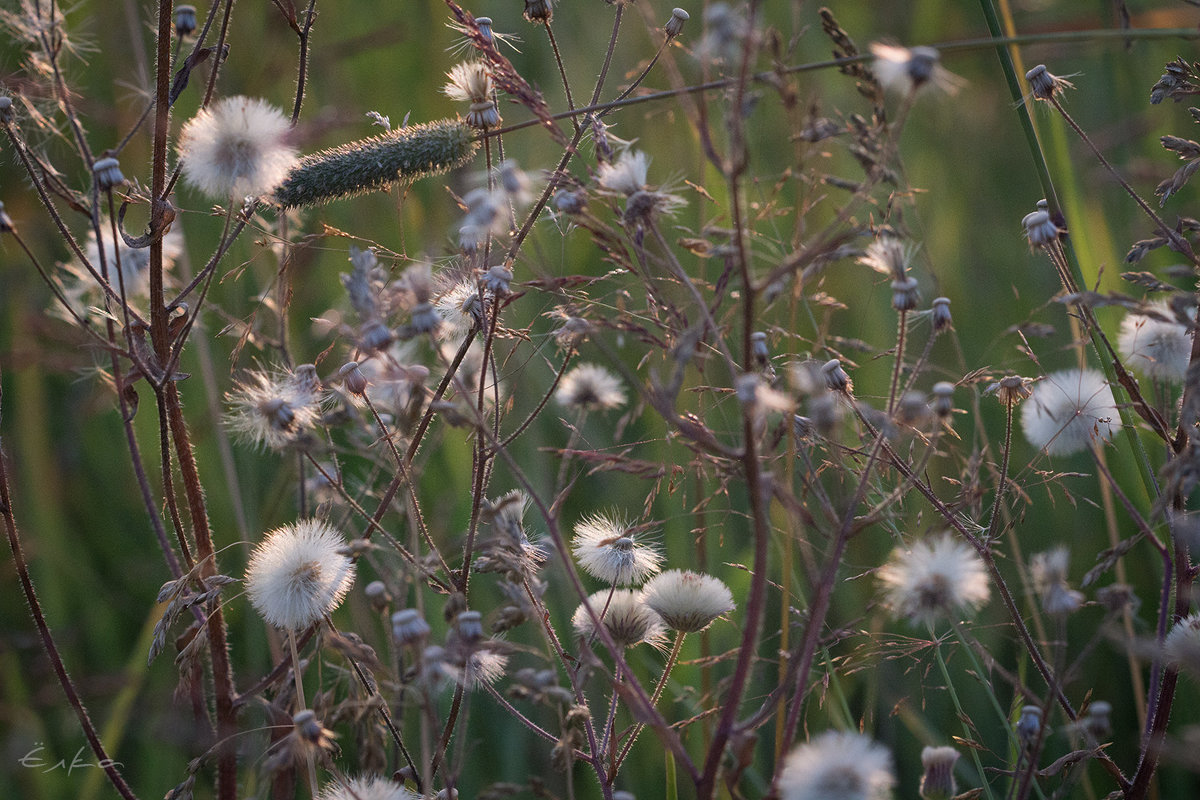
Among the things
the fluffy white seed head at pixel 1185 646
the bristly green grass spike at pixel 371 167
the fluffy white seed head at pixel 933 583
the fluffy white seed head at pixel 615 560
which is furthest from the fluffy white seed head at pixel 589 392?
the fluffy white seed head at pixel 1185 646

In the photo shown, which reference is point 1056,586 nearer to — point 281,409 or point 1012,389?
point 1012,389

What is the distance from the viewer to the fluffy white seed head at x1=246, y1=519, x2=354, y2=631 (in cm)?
78

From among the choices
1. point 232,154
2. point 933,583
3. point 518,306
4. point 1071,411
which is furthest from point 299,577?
point 518,306

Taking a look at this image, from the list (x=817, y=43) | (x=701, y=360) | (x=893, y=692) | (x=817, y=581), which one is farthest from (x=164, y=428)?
(x=817, y=43)

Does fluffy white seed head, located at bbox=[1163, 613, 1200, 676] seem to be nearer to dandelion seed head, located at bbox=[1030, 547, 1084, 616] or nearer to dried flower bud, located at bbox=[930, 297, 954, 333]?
dandelion seed head, located at bbox=[1030, 547, 1084, 616]

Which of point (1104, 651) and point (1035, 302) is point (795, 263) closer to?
point (1104, 651)

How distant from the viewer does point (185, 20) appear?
96cm

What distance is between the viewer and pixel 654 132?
211cm

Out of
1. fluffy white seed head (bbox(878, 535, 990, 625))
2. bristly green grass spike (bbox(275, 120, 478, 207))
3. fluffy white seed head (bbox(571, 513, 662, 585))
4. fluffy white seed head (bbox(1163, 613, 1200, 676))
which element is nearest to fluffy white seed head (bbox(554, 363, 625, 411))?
fluffy white seed head (bbox(571, 513, 662, 585))

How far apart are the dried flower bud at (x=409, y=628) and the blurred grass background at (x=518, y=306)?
52 centimetres

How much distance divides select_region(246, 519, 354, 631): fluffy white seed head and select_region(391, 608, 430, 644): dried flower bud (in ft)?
0.60

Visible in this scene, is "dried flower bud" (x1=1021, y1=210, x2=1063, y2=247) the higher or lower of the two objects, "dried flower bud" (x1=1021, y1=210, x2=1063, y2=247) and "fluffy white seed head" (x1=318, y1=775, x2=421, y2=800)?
the higher

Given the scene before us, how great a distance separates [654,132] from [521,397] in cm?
69

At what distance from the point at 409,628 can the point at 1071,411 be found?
27.5 inches
